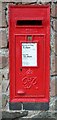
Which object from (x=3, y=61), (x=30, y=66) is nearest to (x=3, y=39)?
(x=3, y=61)

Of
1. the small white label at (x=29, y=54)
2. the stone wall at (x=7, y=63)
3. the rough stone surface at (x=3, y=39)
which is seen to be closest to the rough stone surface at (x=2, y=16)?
the stone wall at (x=7, y=63)

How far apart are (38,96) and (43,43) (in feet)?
2.56

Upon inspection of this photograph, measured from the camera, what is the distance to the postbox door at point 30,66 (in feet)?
14.5

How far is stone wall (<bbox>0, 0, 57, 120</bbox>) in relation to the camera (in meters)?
4.44

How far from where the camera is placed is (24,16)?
4.38 metres

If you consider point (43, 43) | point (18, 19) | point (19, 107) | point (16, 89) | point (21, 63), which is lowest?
point (19, 107)

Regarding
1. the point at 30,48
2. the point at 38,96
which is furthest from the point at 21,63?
the point at 38,96

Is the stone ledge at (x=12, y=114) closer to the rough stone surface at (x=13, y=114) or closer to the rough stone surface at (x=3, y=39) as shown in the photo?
the rough stone surface at (x=13, y=114)

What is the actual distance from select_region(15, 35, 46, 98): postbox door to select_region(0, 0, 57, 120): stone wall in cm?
15

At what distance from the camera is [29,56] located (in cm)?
445

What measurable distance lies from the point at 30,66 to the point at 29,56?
0.47ft

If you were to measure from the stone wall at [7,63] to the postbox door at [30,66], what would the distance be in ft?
0.48

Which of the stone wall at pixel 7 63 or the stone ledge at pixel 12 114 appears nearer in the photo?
the stone wall at pixel 7 63

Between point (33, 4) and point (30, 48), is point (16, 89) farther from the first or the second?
point (33, 4)
